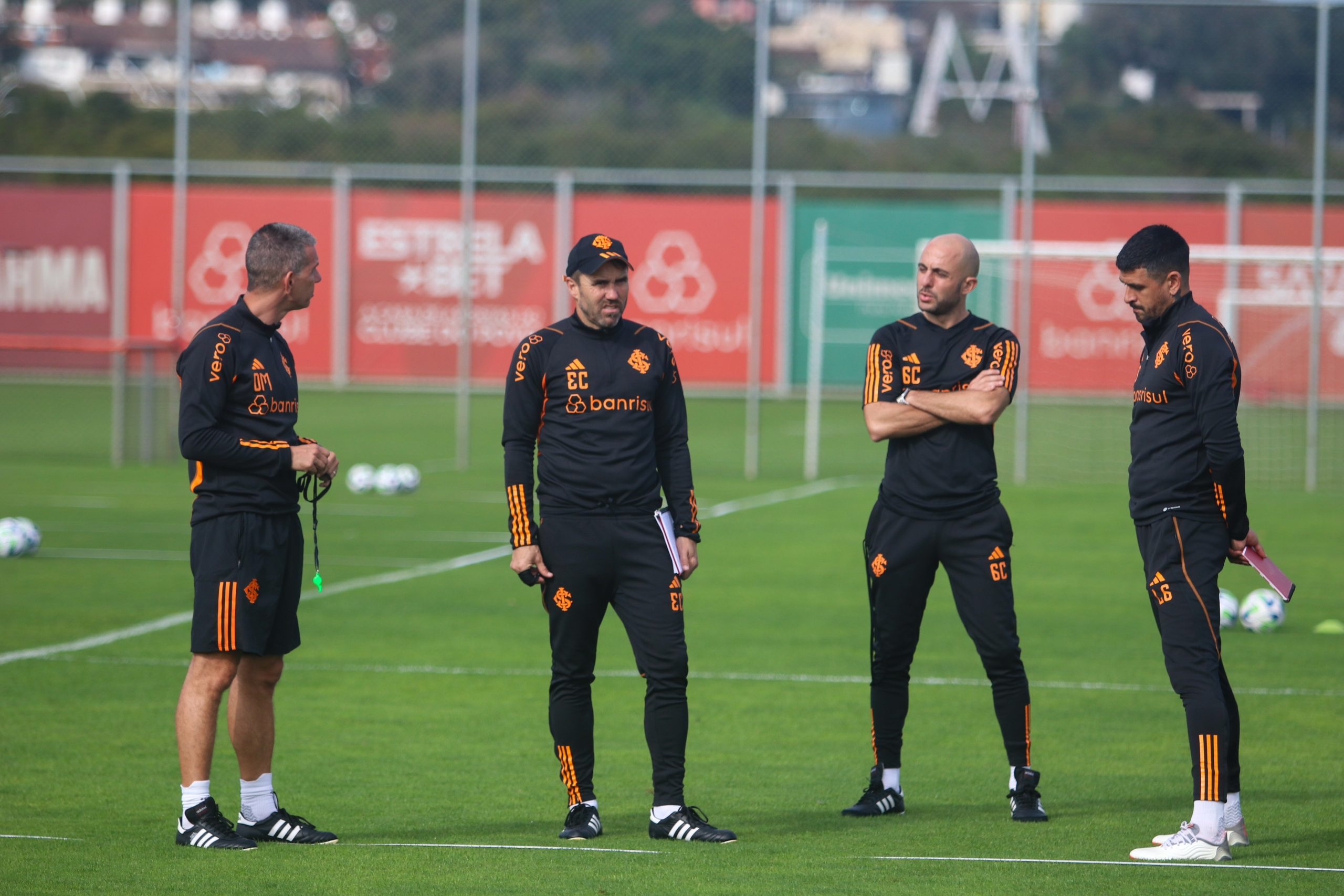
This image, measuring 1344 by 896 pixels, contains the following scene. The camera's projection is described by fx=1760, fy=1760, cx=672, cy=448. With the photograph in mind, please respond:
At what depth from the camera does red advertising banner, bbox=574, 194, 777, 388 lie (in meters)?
29.5

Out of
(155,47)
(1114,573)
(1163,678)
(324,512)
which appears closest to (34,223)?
(155,47)

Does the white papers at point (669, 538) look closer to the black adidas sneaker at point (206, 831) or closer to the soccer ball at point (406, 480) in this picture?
the black adidas sneaker at point (206, 831)

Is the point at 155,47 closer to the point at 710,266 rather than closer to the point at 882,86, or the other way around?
the point at 710,266

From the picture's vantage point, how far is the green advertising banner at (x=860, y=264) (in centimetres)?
2878

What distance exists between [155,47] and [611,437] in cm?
2645

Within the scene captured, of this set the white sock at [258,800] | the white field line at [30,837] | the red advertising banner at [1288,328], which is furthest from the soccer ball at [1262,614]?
the red advertising banner at [1288,328]

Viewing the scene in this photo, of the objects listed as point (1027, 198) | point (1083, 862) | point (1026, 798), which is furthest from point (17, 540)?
point (1027, 198)

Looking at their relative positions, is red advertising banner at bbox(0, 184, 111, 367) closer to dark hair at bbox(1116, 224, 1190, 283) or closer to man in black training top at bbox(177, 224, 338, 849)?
man in black training top at bbox(177, 224, 338, 849)

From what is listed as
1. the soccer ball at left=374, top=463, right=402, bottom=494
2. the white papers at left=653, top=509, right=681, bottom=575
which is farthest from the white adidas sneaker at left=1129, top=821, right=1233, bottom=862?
the soccer ball at left=374, top=463, right=402, bottom=494

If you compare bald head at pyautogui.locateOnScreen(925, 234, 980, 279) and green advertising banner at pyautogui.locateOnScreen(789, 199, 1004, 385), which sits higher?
green advertising banner at pyautogui.locateOnScreen(789, 199, 1004, 385)

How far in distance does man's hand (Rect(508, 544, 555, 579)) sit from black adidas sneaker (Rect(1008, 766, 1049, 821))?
1814 mm

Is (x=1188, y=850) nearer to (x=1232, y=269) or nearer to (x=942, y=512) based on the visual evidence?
(x=942, y=512)

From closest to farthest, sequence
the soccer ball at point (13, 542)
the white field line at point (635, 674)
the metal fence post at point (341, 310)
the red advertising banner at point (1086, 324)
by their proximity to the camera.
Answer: the white field line at point (635, 674) → the soccer ball at point (13, 542) → the red advertising banner at point (1086, 324) → the metal fence post at point (341, 310)

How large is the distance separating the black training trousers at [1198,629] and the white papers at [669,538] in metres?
1.54
